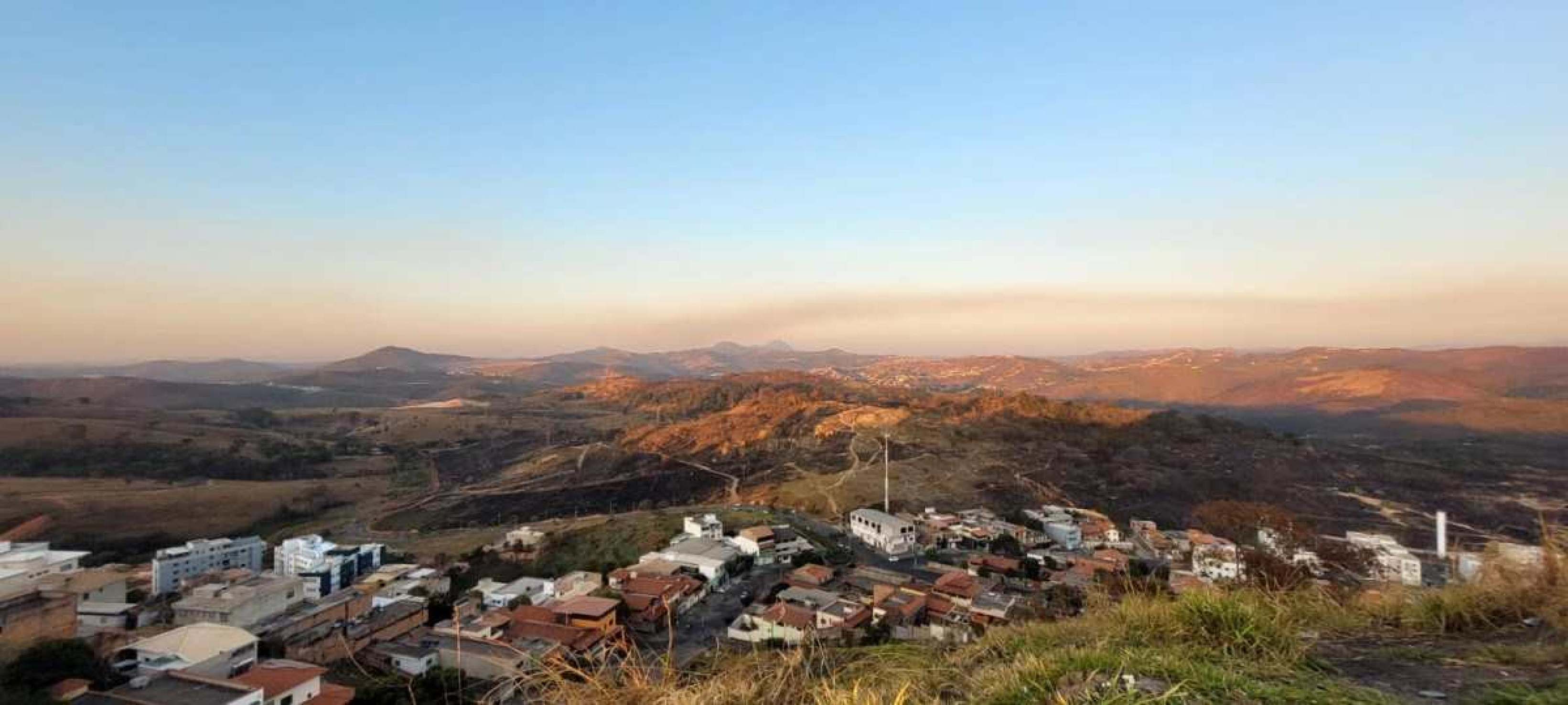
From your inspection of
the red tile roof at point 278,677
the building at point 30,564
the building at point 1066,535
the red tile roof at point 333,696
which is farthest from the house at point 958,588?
the building at point 30,564

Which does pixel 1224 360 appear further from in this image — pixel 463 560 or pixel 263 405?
pixel 263 405

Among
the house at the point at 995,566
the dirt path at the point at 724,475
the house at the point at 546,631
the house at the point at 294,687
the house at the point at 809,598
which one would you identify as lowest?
the dirt path at the point at 724,475

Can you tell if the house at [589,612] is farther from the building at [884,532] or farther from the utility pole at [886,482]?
the utility pole at [886,482]

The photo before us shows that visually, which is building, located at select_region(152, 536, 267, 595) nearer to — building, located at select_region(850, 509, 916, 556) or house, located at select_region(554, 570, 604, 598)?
house, located at select_region(554, 570, 604, 598)

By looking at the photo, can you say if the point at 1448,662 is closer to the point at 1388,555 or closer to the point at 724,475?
the point at 1388,555

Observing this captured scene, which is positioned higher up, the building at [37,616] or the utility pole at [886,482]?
the building at [37,616]

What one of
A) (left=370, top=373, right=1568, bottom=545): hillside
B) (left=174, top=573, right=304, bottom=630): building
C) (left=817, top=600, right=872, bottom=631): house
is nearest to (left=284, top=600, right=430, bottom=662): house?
(left=174, top=573, right=304, bottom=630): building
